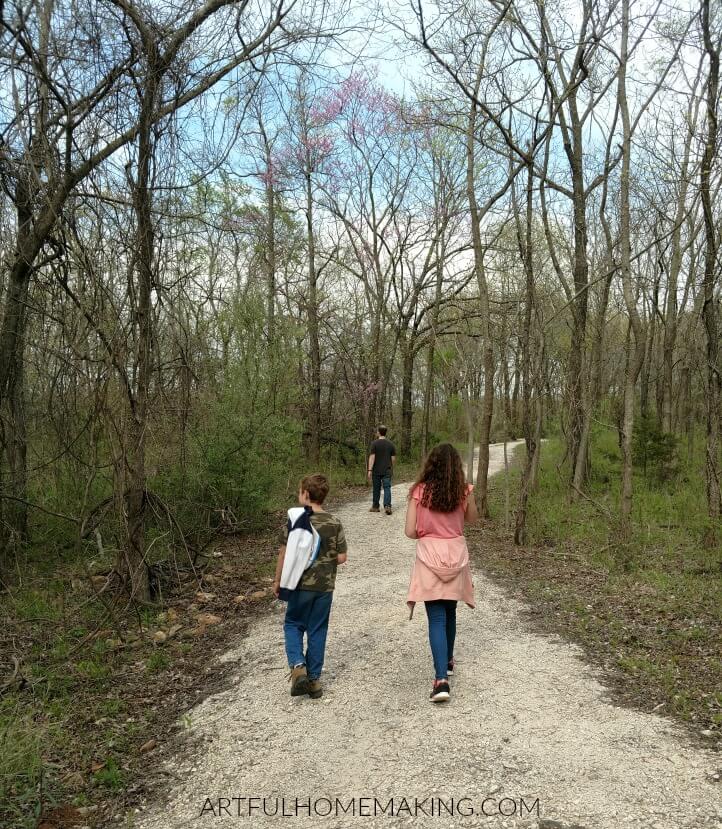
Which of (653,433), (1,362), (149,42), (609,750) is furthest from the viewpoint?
(653,433)

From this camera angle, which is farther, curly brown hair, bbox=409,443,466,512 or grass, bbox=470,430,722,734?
grass, bbox=470,430,722,734

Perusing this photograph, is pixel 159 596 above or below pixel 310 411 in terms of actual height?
below

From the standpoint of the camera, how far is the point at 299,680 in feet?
15.2

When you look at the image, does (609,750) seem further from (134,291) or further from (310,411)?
(310,411)

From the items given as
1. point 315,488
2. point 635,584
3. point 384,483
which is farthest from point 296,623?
point 384,483

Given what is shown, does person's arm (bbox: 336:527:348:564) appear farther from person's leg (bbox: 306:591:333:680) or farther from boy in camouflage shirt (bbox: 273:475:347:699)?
person's leg (bbox: 306:591:333:680)

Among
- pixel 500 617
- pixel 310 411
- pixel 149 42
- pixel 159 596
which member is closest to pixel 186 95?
pixel 149 42

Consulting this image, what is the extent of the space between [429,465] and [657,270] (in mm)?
20952

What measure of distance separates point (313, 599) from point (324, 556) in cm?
32

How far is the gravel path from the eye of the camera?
325 centimetres

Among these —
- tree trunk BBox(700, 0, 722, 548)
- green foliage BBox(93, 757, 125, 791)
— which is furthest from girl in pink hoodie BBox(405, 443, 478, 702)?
tree trunk BBox(700, 0, 722, 548)

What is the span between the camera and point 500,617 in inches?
262

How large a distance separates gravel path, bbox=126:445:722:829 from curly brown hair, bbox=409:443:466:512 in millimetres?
1396

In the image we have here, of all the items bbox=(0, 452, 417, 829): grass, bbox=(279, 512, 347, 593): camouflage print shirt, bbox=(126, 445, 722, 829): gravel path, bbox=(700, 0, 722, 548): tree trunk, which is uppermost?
bbox=(700, 0, 722, 548): tree trunk
